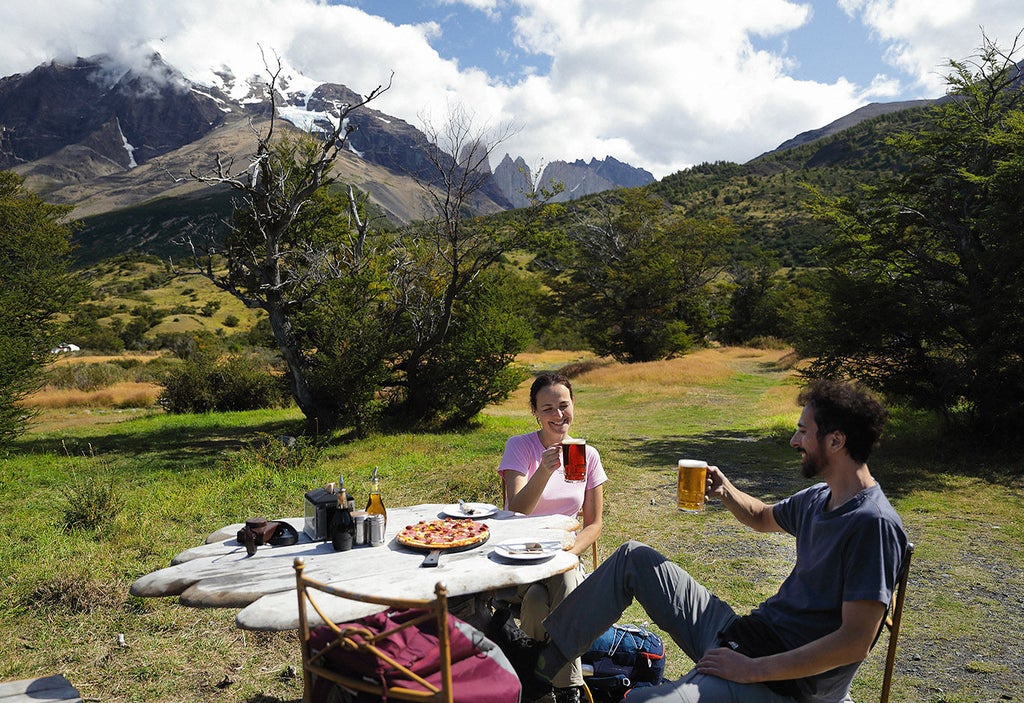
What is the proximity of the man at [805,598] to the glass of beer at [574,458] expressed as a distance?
0.54m

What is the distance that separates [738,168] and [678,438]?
271 feet

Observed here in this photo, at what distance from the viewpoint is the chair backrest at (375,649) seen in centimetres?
171

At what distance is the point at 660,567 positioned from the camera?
2.59 metres

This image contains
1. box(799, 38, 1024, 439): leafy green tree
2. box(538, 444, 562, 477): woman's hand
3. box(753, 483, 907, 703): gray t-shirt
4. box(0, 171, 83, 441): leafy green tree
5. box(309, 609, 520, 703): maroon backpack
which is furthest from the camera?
box(0, 171, 83, 441): leafy green tree

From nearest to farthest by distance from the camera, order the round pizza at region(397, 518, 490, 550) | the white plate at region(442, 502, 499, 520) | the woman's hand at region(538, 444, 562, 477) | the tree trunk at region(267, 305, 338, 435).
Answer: the round pizza at region(397, 518, 490, 550)
the woman's hand at region(538, 444, 562, 477)
the white plate at region(442, 502, 499, 520)
the tree trunk at region(267, 305, 338, 435)

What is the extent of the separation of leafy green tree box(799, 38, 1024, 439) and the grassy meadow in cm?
108

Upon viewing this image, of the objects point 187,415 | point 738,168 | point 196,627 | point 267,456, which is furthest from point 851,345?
point 738,168

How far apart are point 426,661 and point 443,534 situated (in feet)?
3.13

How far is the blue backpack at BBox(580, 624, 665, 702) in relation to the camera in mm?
3111

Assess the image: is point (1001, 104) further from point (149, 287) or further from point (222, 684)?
point (149, 287)

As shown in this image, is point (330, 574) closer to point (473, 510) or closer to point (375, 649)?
point (375, 649)

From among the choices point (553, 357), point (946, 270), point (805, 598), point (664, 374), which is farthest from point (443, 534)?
point (553, 357)

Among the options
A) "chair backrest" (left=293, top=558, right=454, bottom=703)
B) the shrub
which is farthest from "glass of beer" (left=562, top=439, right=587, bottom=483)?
the shrub

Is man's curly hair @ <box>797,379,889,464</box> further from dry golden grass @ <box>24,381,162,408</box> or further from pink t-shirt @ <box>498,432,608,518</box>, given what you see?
dry golden grass @ <box>24,381,162,408</box>
